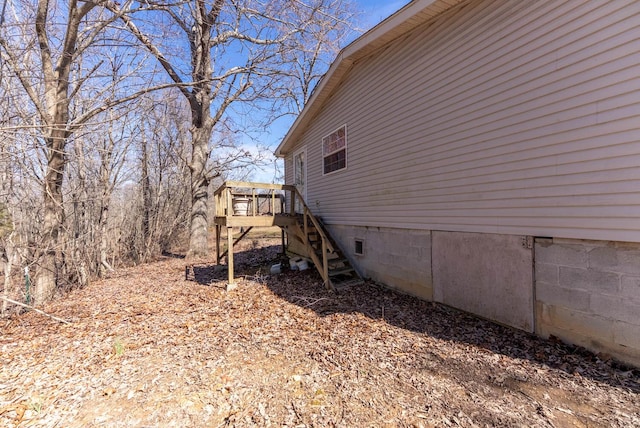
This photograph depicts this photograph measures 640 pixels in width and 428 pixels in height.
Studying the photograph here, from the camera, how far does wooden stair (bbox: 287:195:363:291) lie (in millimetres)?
6355

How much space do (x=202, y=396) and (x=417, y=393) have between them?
1.97 metres

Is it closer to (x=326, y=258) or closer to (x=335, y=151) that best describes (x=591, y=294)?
(x=326, y=258)

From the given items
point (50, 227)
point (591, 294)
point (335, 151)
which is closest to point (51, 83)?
point (50, 227)

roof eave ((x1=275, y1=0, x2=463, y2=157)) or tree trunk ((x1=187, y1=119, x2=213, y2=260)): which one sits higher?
roof eave ((x1=275, y1=0, x2=463, y2=157))

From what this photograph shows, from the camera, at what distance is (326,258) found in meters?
6.43

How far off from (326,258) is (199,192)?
22.5 ft

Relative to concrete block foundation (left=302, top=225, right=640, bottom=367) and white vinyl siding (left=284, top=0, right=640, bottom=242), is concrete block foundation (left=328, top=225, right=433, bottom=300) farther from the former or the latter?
white vinyl siding (left=284, top=0, right=640, bottom=242)

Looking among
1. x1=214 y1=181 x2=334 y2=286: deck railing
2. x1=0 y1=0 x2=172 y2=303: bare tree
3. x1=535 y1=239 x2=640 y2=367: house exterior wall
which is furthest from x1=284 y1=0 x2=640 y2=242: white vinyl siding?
x1=0 y1=0 x2=172 y2=303: bare tree

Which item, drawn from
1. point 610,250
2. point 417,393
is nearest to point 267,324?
point 417,393

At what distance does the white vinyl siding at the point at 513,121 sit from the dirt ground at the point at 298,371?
149 centimetres

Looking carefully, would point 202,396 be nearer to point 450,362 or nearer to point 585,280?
point 450,362

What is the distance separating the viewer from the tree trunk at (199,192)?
1076cm

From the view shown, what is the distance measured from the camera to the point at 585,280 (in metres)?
3.07

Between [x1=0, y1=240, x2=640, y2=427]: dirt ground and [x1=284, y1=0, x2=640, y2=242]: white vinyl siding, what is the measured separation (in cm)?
149
